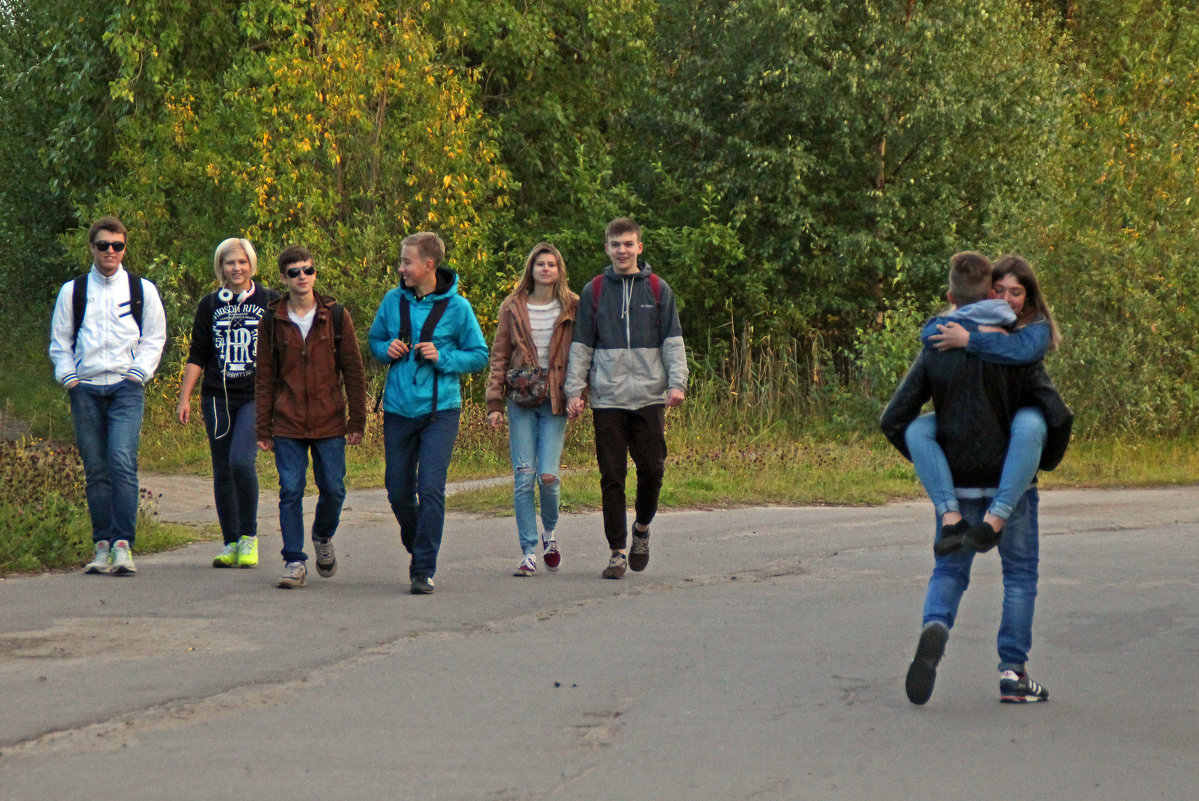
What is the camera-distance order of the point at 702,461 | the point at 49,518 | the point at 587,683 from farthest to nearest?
1. the point at 702,461
2. the point at 49,518
3. the point at 587,683

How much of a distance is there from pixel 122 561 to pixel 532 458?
247 centimetres

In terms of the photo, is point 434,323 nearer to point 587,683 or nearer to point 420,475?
point 420,475

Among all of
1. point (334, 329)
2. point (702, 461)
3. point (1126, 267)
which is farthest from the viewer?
point (1126, 267)

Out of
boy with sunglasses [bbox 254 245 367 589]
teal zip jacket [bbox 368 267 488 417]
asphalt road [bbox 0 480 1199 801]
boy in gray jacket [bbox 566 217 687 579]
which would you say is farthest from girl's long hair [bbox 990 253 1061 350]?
boy with sunglasses [bbox 254 245 367 589]

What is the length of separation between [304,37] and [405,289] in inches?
485

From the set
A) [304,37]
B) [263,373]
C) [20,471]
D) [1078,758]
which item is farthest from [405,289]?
[304,37]

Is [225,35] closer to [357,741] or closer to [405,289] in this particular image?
[405,289]

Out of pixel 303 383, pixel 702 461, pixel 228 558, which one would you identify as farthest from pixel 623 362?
pixel 702 461

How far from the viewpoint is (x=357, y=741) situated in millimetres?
5383

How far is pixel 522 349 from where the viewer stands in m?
9.35

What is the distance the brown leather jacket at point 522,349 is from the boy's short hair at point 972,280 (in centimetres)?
342

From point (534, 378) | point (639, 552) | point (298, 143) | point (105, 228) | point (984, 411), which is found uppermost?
point (298, 143)

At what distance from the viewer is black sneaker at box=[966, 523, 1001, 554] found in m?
5.92

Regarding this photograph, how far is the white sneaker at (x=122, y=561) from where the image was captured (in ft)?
30.0
